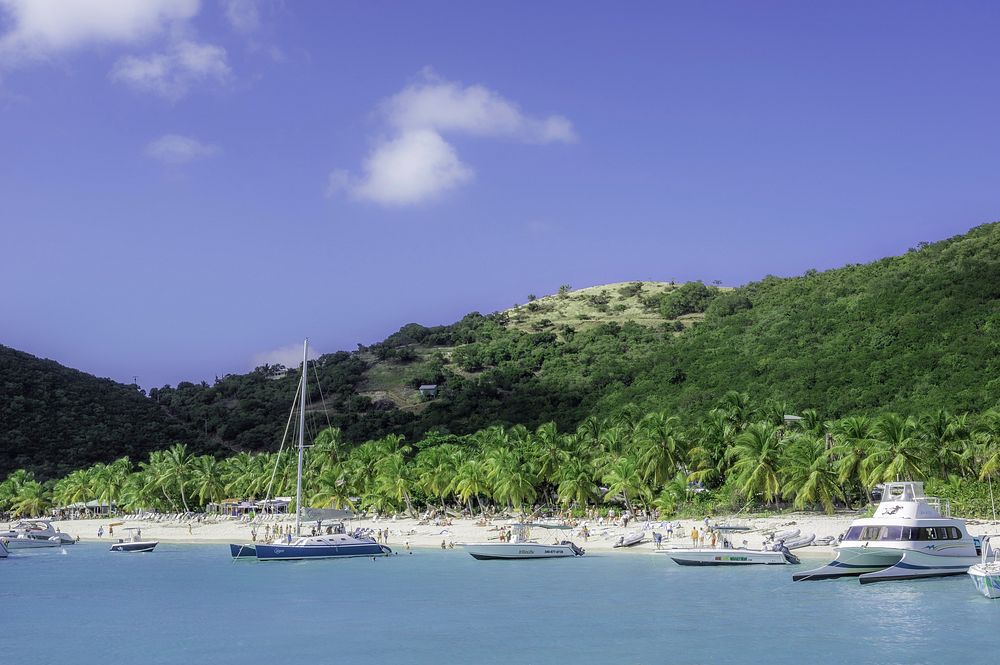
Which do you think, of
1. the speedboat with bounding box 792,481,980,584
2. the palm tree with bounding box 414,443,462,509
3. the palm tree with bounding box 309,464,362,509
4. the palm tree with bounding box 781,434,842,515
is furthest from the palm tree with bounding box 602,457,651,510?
the speedboat with bounding box 792,481,980,584

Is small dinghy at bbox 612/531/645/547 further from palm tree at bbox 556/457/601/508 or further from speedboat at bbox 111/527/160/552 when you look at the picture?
speedboat at bbox 111/527/160/552

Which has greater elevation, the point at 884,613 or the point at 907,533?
the point at 907,533

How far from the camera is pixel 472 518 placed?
84750 millimetres

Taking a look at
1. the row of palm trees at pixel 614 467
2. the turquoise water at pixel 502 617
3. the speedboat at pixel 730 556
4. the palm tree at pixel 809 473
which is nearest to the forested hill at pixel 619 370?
the row of palm trees at pixel 614 467

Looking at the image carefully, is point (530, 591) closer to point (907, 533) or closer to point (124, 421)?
point (907, 533)

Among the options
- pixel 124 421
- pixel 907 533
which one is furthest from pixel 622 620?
pixel 124 421

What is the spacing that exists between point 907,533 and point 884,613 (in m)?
6.22

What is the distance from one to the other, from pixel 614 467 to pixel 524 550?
14.6 metres

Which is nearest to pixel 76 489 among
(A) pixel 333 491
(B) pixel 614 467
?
(A) pixel 333 491

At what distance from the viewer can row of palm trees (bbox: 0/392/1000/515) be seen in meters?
63.0

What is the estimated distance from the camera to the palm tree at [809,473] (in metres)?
62.4

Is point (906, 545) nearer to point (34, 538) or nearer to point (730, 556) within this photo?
point (730, 556)

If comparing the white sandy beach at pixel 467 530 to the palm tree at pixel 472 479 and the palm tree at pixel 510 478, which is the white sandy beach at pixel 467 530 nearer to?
the palm tree at pixel 510 478

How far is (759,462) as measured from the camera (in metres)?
65.8
